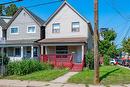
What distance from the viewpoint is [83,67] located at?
28.9 metres

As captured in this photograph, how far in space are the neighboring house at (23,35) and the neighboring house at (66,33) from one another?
5.56ft

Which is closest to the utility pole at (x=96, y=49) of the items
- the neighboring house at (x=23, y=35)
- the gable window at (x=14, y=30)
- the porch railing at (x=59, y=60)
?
the porch railing at (x=59, y=60)

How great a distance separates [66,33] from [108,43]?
18.1 meters

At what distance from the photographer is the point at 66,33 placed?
36.6 metres

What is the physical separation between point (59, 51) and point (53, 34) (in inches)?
88.2

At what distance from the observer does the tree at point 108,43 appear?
171 feet

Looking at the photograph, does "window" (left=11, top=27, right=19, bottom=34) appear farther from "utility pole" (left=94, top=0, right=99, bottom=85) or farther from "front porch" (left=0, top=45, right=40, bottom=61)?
"utility pole" (left=94, top=0, right=99, bottom=85)

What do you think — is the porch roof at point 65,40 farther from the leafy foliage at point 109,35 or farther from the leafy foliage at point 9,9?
the leafy foliage at point 9,9

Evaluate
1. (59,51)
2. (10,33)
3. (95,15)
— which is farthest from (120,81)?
(10,33)

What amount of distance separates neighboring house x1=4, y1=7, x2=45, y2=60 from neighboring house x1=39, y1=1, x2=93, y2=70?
1693 mm

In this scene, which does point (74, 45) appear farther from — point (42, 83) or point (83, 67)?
point (42, 83)

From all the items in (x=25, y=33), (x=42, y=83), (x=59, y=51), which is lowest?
(x=42, y=83)

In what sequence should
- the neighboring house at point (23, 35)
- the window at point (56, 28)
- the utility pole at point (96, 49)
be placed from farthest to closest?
1. the neighboring house at point (23, 35)
2. the window at point (56, 28)
3. the utility pole at point (96, 49)

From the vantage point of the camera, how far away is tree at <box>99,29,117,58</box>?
5217cm
